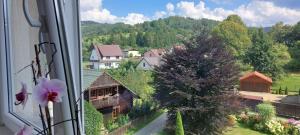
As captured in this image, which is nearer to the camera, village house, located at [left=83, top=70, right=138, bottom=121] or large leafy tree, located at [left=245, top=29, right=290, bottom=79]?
large leafy tree, located at [left=245, top=29, right=290, bottom=79]

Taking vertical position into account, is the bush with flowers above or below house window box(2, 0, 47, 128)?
below

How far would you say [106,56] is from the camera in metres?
1.16

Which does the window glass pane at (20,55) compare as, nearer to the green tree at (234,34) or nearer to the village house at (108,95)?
the village house at (108,95)

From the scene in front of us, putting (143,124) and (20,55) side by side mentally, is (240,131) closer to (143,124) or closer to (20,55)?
(143,124)

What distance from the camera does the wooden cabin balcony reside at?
4.42ft

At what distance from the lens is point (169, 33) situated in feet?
4.38

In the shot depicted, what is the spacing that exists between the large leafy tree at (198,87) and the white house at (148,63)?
140 millimetres

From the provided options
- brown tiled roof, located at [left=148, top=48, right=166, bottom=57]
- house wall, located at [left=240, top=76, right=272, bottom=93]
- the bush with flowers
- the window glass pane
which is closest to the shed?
house wall, located at [left=240, top=76, right=272, bottom=93]

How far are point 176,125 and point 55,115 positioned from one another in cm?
121

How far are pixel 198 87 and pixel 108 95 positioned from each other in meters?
0.55

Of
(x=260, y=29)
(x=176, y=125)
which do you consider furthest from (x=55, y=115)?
(x=176, y=125)

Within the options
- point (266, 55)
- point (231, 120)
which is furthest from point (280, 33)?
point (231, 120)

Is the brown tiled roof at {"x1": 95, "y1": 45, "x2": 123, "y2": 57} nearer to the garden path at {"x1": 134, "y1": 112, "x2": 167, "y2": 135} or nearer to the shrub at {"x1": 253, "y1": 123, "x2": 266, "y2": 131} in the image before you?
the garden path at {"x1": 134, "y1": 112, "x2": 167, "y2": 135}

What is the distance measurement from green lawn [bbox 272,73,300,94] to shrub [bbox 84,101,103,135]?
0.71 metres
